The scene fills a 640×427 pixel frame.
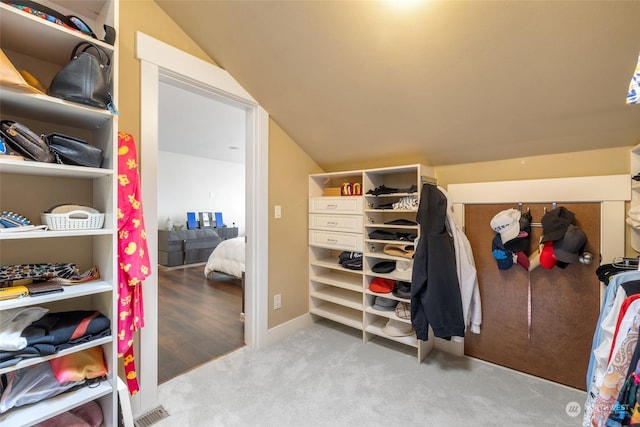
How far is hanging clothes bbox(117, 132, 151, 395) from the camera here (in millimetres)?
1363

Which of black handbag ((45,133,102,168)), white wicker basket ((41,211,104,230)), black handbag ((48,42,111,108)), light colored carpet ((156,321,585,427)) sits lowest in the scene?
light colored carpet ((156,321,585,427))

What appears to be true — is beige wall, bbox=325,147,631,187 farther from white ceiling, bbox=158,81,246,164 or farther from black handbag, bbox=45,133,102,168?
black handbag, bbox=45,133,102,168

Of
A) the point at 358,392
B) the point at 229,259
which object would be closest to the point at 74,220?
the point at 358,392

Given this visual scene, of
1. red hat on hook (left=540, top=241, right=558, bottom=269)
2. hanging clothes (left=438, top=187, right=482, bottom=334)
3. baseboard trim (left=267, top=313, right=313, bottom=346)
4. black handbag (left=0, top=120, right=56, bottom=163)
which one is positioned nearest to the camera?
black handbag (left=0, top=120, right=56, bottom=163)

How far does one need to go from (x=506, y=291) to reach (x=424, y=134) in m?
1.32

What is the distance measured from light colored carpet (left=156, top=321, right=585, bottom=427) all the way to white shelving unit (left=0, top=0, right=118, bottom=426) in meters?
0.66

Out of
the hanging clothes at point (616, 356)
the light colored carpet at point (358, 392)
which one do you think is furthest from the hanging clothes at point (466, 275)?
the hanging clothes at point (616, 356)

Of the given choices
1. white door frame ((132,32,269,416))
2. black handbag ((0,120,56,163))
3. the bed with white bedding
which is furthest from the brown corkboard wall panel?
the bed with white bedding

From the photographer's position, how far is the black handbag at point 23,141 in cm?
102

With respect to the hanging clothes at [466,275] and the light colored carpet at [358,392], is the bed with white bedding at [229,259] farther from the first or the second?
the hanging clothes at [466,275]

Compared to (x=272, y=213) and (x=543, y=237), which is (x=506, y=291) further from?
(x=272, y=213)

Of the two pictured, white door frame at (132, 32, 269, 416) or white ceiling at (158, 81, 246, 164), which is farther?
white ceiling at (158, 81, 246, 164)

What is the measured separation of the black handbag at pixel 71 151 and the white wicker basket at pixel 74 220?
210mm

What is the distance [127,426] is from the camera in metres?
1.21
